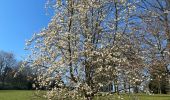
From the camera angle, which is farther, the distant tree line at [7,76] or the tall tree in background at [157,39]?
the distant tree line at [7,76]

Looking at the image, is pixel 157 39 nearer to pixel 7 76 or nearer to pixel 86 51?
pixel 86 51

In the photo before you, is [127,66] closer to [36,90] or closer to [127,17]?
[127,17]

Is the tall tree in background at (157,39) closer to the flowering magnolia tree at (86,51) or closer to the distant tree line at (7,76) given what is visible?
the flowering magnolia tree at (86,51)

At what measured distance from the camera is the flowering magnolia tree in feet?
43.8

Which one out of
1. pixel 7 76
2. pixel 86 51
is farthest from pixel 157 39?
pixel 7 76

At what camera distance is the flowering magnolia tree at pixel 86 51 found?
13344 mm

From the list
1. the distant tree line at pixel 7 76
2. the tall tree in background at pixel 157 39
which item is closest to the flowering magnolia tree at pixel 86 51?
the tall tree in background at pixel 157 39

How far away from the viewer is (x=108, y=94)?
1347 centimetres

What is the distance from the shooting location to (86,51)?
13.2 m

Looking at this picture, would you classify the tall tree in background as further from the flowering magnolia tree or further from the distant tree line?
the distant tree line

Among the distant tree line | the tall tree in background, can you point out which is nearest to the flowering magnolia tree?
the tall tree in background

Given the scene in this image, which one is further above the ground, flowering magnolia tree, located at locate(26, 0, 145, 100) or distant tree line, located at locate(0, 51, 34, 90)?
distant tree line, located at locate(0, 51, 34, 90)

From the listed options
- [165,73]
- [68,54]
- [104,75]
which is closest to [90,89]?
[104,75]

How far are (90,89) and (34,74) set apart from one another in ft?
9.70
